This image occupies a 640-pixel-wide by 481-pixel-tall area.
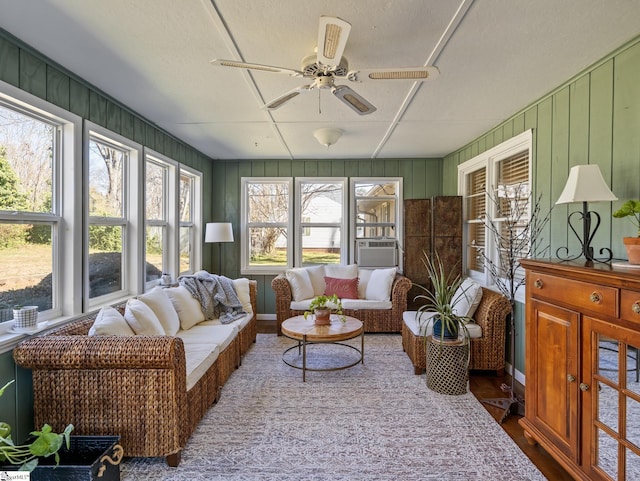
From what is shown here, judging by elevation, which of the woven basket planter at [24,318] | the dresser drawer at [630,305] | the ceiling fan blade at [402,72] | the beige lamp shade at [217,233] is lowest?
the woven basket planter at [24,318]

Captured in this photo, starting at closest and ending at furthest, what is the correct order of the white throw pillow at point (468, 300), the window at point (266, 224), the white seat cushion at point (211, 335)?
the white seat cushion at point (211, 335) < the white throw pillow at point (468, 300) < the window at point (266, 224)

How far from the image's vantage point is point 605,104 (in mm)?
2217

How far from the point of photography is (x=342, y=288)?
15.4 feet

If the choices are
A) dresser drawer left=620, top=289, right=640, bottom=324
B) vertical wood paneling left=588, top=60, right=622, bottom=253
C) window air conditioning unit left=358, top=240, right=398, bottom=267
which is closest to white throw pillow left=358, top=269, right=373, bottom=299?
window air conditioning unit left=358, top=240, right=398, bottom=267

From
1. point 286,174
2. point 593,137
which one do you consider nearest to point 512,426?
point 593,137

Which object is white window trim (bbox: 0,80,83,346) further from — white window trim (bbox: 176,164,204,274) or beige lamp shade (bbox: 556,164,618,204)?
beige lamp shade (bbox: 556,164,618,204)

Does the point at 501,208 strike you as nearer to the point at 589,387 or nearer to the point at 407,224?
the point at 407,224

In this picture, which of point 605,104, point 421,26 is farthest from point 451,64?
point 605,104

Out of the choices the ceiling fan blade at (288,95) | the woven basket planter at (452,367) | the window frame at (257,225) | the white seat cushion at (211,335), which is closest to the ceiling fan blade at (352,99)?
the ceiling fan blade at (288,95)

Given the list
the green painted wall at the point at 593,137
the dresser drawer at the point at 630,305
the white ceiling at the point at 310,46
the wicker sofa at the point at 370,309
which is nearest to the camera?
the dresser drawer at the point at 630,305

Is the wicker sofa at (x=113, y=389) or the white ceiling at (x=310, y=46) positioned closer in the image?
the white ceiling at (x=310, y=46)

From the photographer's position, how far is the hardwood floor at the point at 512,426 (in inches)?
77.0

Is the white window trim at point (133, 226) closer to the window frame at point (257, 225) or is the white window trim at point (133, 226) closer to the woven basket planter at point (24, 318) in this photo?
the woven basket planter at point (24, 318)

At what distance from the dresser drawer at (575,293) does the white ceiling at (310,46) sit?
4.46 ft
